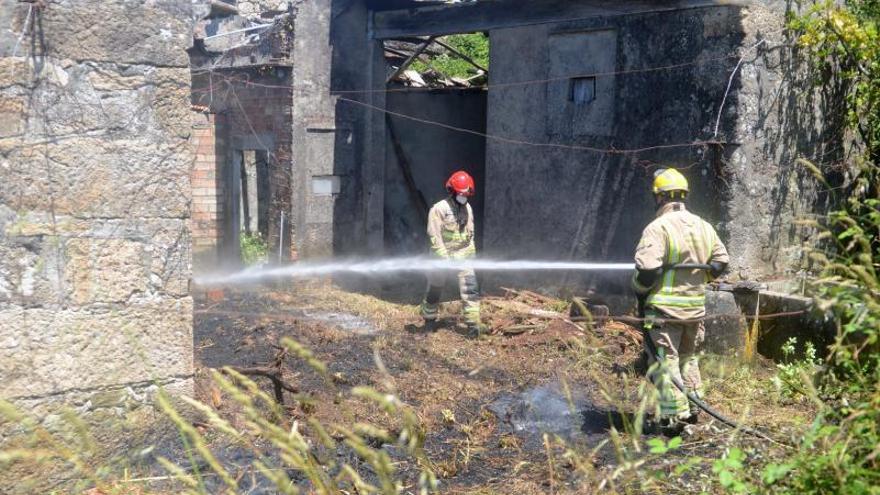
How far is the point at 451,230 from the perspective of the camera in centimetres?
963

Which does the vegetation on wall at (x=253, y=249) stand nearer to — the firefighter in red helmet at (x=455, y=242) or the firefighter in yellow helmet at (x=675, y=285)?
the firefighter in red helmet at (x=455, y=242)

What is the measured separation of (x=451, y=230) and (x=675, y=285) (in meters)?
3.61

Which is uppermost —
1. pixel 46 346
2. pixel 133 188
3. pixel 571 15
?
pixel 571 15

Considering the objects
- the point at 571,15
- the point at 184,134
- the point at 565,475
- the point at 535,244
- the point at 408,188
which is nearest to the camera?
the point at 184,134

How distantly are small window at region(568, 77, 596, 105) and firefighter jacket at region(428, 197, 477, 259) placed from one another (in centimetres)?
184

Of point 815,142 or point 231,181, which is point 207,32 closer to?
point 231,181

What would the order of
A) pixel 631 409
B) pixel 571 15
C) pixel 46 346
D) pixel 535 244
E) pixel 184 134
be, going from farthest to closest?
1. pixel 535 244
2. pixel 571 15
3. pixel 631 409
4. pixel 184 134
5. pixel 46 346

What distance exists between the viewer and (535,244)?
1084 cm

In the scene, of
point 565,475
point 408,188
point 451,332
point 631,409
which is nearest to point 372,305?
point 451,332

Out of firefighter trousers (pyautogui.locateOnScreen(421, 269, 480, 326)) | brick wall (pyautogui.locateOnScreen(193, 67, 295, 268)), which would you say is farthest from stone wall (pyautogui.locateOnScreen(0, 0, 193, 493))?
brick wall (pyautogui.locateOnScreen(193, 67, 295, 268))

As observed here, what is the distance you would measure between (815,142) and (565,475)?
5574mm

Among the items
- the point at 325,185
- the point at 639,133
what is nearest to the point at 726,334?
the point at 639,133

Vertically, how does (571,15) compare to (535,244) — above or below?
above

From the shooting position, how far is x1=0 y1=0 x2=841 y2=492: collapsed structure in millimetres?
4594
